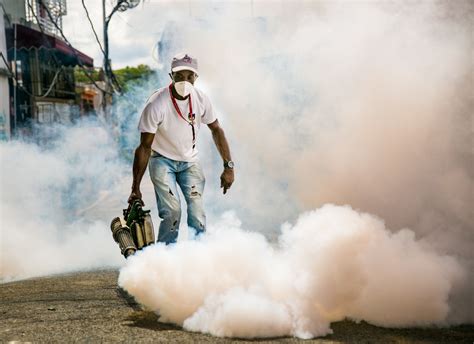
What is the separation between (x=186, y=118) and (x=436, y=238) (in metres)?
1.96

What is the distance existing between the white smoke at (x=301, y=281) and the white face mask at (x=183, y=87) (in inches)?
43.6

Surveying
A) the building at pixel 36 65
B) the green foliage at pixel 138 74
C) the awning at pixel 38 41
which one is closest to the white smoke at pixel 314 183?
the green foliage at pixel 138 74

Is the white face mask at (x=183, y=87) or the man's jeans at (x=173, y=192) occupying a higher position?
the white face mask at (x=183, y=87)

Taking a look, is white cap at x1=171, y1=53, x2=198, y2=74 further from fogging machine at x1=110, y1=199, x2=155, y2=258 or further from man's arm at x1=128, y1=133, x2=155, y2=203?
fogging machine at x1=110, y1=199, x2=155, y2=258

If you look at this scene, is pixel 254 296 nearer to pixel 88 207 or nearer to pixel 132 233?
pixel 132 233

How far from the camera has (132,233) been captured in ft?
16.1

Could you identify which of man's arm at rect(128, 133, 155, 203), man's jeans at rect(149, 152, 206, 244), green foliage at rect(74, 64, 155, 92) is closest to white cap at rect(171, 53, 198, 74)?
man's arm at rect(128, 133, 155, 203)

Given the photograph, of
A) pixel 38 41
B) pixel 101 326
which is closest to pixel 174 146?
pixel 101 326

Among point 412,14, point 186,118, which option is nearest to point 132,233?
point 186,118

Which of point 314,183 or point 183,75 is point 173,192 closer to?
point 183,75

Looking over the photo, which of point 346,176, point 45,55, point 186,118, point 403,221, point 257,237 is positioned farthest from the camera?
point 45,55

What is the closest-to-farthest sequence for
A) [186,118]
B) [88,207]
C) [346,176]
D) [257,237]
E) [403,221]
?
[257,237] < [186,118] < [403,221] < [346,176] < [88,207]

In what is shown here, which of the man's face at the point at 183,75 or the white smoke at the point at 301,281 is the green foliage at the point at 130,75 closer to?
the man's face at the point at 183,75

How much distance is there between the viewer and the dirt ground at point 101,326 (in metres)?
3.62
